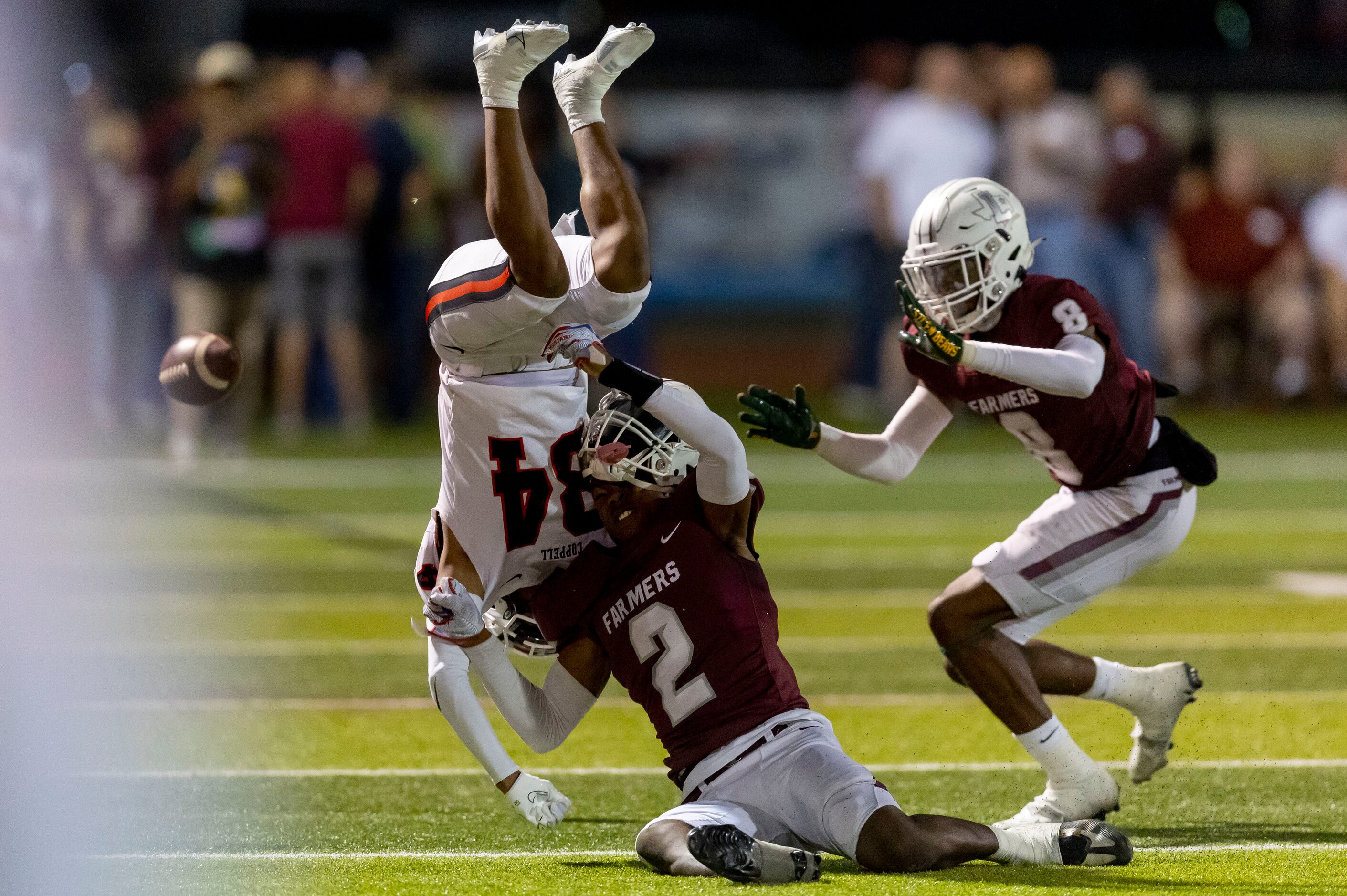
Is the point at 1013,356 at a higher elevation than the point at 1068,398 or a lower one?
higher

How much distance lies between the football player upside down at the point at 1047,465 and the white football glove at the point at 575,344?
425 mm

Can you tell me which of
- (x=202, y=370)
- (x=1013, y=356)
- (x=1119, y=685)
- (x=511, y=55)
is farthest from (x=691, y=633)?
(x=202, y=370)

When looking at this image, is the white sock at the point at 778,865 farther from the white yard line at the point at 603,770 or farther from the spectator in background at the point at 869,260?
the spectator in background at the point at 869,260

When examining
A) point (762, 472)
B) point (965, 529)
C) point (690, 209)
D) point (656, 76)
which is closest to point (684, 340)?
point (690, 209)

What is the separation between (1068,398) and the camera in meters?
4.13

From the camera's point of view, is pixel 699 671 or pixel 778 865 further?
pixel 699 671

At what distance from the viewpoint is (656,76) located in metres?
13.4

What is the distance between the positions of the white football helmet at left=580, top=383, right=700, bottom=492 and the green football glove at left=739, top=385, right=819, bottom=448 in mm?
178

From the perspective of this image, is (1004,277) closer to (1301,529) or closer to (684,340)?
(1301,529)

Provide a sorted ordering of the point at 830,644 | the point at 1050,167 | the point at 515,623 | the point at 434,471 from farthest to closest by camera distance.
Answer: the point at 1050,167
the point at 434,471
the point at 830,644
the point at 515,623

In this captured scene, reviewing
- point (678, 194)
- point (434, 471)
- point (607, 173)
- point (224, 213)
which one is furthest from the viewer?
point (678, 194)

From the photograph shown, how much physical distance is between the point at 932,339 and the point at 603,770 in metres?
1.47

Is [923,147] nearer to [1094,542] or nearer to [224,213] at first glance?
[224,213]

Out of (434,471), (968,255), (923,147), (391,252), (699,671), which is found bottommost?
(434,471)
